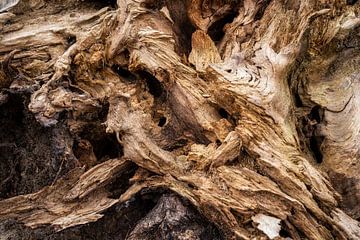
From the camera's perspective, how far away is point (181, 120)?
356 centimetres

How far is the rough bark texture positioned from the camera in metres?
3.18

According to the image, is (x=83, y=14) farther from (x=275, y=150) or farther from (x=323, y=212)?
(x=323, y=212)

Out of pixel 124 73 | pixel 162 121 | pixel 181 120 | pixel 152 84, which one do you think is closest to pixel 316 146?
pixel 181 120

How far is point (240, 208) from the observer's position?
122 inches

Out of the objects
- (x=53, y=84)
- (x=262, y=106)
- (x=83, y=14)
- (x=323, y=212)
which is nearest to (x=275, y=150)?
(x=262, y=106)

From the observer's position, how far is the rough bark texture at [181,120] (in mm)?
3182

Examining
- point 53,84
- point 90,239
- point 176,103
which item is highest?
point 176,103

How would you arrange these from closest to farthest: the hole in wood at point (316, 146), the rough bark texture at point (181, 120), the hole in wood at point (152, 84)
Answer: the rough bark texture at point (181, 120) < the hole in wood at point (316, 146) < the hole in wood at point (152, 84)

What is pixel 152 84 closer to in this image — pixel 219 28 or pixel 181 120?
pixel 181 120

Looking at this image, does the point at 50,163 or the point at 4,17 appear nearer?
the point at 50,163

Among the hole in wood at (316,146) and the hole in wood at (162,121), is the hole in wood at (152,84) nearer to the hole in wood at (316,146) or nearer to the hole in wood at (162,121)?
the hole in wood at (162,121)

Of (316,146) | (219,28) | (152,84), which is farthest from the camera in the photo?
(219,28)

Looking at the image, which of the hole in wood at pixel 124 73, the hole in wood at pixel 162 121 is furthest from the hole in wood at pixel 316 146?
the hole in wood at pixel 124 73

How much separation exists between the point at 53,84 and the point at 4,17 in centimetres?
85
